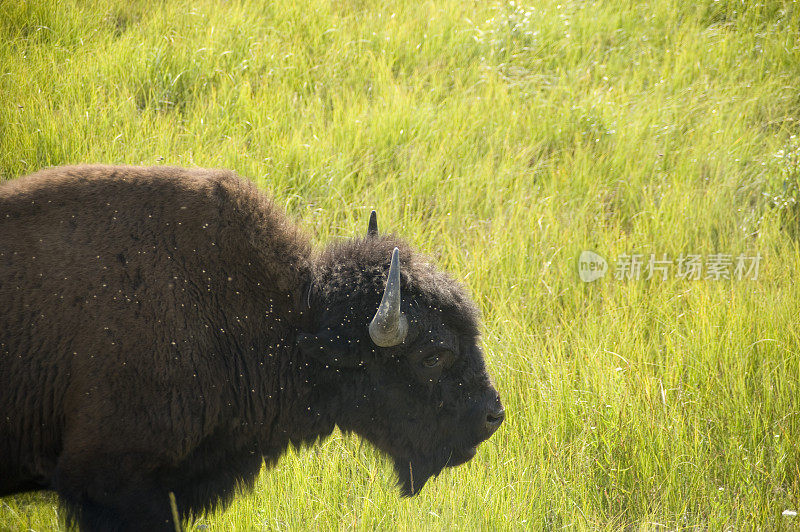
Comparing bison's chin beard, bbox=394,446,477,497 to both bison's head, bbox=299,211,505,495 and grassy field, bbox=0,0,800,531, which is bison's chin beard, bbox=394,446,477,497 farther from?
grassy field, bbox=0,0,800,531

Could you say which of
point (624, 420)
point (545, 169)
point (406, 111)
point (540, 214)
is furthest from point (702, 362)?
point (406, 111)

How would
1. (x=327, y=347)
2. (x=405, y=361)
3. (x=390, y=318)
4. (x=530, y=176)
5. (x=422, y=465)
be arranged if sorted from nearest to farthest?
1. (x=390, y=318)
2. (x=327, y=347)
3. (x=405, y=361)
4. (x=422, y=465)
5. (x=530, y=176)

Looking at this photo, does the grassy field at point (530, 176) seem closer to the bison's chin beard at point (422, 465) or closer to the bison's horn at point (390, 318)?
the bison's chin beard at point (422, 465)

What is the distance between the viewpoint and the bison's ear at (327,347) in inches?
111

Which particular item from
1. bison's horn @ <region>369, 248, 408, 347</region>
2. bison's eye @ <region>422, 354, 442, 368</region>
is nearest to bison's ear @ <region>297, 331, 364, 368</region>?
bison's horn @ <region>369, 248, 408, 347</region>

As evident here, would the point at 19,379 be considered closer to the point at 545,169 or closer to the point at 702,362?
the point at 702,362

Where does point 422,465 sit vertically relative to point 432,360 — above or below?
below

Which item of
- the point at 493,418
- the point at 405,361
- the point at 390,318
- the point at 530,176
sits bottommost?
the point at 493,418

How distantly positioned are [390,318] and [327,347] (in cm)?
33

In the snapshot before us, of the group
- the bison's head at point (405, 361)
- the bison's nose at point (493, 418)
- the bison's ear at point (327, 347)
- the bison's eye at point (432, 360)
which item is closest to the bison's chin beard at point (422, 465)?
the bison's head at point (405, 361)

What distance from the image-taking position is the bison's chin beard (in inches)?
120

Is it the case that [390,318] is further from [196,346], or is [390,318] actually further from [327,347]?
[196,346]

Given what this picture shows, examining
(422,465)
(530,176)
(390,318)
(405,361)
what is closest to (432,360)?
(405,361)

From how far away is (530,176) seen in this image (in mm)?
5684
